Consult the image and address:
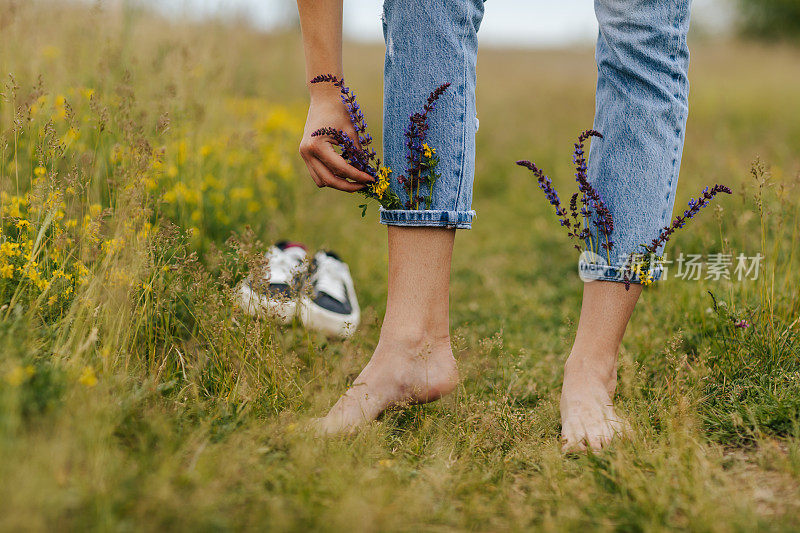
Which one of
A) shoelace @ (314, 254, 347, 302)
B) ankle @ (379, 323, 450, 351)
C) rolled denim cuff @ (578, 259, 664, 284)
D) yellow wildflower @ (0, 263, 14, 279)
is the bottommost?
ankle @ (379, 323, 450, 351)

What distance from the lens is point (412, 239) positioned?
4.68 feet

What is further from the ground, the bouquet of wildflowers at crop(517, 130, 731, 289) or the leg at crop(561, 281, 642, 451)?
the bouquet of wildflowers at crop(517, 130, 731, 289)

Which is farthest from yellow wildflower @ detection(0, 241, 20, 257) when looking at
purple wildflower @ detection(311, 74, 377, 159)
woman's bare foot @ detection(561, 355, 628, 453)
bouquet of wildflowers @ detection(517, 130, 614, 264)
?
woman's bare foot @ detection(561, 355, 628, 453)

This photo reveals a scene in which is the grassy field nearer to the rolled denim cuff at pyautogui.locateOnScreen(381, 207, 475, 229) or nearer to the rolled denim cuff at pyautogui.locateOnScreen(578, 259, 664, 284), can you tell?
the rolled denim cuff at pyautogui.locateOnScreen(578, 259, 664, 284)

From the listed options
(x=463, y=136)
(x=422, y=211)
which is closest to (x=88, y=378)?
(x=422, y=211)

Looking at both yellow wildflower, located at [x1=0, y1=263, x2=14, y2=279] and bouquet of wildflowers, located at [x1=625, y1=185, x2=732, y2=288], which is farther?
bouquet of wildflowers, located at [x1=625, y1=185, x2=732, y2=288]

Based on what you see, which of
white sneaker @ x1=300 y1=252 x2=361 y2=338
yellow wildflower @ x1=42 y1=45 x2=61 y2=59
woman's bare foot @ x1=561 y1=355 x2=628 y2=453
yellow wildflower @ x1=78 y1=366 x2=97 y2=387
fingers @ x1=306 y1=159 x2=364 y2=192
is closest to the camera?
yellow wildflower @ x1=78 y1=366 x2=97 y2=387

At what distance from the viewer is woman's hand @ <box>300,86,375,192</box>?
1.44m

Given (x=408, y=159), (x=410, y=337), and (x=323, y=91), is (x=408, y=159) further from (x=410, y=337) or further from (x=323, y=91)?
(x=410, y=337)

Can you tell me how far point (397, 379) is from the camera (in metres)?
1.45

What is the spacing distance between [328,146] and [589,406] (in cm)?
88

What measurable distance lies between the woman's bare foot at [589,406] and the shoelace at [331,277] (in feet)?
3.02

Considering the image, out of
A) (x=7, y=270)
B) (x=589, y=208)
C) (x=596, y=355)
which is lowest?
(x=596, y=355)

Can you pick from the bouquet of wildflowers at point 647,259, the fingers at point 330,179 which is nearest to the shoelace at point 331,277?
the fingers at point 330,179
